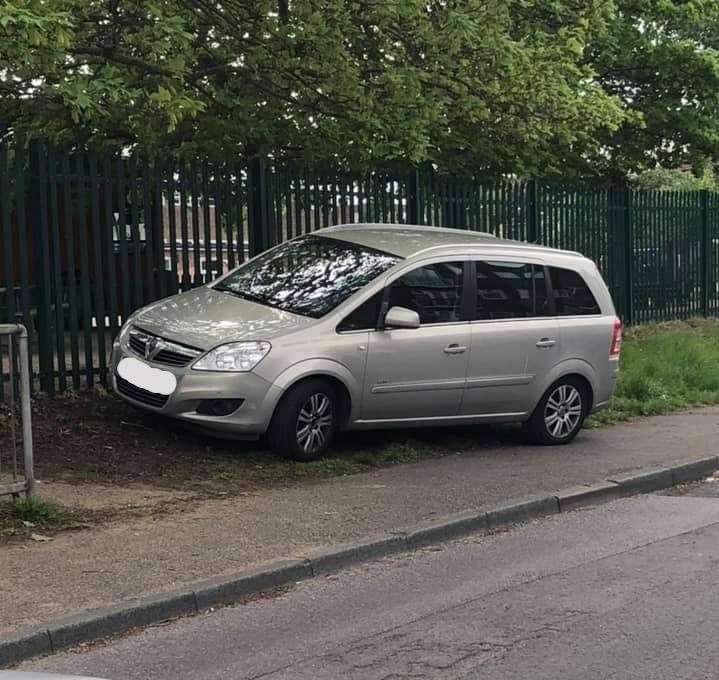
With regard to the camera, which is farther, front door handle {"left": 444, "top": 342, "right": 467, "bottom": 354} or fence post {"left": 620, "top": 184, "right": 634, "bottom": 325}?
fence post {"left": 620, "top": 184, "right": 634, "bottom": 325}

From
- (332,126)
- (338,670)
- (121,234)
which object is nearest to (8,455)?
(121,234)

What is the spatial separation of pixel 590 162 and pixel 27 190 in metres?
13.6

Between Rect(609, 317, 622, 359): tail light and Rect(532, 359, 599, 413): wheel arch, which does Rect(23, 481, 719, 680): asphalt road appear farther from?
Rect(609, 317, 622, 359): tail light

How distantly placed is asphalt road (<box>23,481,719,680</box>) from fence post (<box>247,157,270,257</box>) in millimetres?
5497

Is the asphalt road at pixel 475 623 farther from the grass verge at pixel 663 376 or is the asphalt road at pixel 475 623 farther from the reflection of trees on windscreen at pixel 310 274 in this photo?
the grass verge at pixel 663 376

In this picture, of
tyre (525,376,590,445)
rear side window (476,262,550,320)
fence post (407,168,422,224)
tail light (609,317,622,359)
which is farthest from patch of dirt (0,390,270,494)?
fence post (407,168,422,224)

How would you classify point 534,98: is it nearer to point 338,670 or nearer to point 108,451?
point 108,451

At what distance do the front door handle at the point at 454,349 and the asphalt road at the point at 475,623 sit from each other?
93.9 inches

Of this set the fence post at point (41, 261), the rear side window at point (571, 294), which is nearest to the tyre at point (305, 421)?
the fence post at point (41, 261)

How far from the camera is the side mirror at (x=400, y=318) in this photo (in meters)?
8.12

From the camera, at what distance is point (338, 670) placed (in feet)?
13.9

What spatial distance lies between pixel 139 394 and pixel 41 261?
6.63ft

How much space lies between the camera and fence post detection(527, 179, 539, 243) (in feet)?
50.1

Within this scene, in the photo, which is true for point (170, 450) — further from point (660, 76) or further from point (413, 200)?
point (660, 76)
